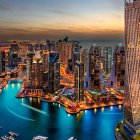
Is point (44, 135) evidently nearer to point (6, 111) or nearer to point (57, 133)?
point (57, 133)

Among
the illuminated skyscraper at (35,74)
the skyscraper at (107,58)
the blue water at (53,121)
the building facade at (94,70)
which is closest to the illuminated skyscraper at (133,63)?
the blue water at (53,121)

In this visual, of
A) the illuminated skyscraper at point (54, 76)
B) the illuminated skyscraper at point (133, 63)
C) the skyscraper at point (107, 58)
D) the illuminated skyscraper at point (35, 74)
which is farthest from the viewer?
the skyscraper at point (107, 58)

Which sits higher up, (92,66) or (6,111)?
(92,66)

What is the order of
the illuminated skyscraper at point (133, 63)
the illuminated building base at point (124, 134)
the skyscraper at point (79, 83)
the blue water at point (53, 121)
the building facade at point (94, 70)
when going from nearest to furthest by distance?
the illuminated building base at point (124, 134) < the illuminated skyscraper at point (133, 63) < the blue water at point (53, 121) < the skyscraper at point (79, 83) < the building facade at point (94, 70)

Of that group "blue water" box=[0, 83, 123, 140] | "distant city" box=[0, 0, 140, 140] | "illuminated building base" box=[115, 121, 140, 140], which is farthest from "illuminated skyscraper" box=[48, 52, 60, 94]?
"illuminated building base" box=[115, 121, 140, 140]

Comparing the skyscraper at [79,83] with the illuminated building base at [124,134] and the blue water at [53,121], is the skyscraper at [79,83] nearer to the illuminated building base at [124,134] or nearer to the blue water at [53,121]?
the blue water at [53,121]

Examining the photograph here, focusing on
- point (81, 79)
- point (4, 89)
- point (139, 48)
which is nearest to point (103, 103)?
point (81, 79)

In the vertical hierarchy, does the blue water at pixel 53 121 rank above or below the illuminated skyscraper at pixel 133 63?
below
